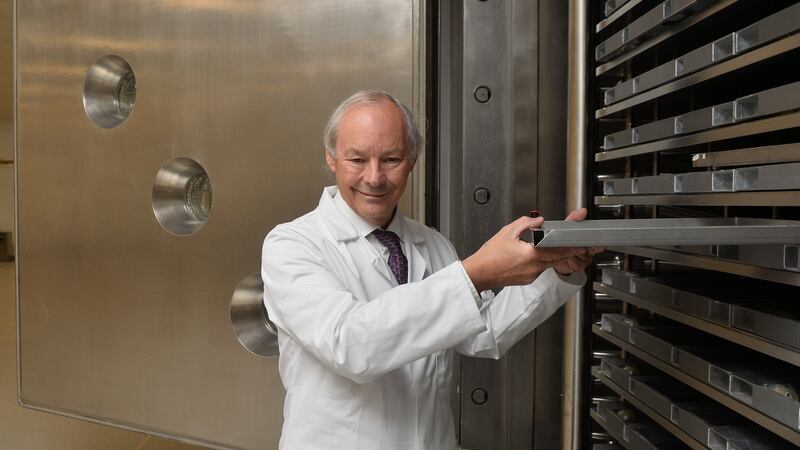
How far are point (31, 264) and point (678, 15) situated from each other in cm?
149

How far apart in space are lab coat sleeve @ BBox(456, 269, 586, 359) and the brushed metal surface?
0.39 m

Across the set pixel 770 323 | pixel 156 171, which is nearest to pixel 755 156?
pixel 770 323

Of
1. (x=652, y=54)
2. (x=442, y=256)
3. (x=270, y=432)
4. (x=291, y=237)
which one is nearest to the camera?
(x=652, y=54)

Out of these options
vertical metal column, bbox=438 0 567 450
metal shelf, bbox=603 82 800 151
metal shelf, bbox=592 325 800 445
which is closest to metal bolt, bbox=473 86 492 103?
vertical metal column, bbox=438 0 567 450

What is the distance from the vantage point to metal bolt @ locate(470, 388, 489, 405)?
123cm

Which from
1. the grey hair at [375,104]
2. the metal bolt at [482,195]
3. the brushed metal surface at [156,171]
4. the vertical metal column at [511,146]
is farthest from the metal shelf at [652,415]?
the brushed metal surface at [156,171]

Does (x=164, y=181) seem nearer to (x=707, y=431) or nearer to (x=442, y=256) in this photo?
(x=442, y=256)

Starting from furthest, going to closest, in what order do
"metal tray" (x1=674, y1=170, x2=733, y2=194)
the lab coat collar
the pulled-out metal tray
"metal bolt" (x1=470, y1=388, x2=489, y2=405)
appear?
"metal bolt" (x1=470, y1=388, x2=489, y2=405)
the lab coat collar
"metal tray" (x1=674, y1=170, x2=733, y2=194)
the pulled-out metal tray

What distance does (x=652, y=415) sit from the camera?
801 mm

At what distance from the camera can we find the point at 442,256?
48.6 inches

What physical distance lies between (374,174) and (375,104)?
11 centimetres

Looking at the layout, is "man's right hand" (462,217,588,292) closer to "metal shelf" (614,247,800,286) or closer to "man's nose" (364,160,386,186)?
"metal shelf" (614,247,800,286)

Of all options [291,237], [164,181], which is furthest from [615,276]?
[164,181]

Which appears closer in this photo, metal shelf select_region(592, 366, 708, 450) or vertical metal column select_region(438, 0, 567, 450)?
metal shelf select_region(592, 366, 708, 450)
